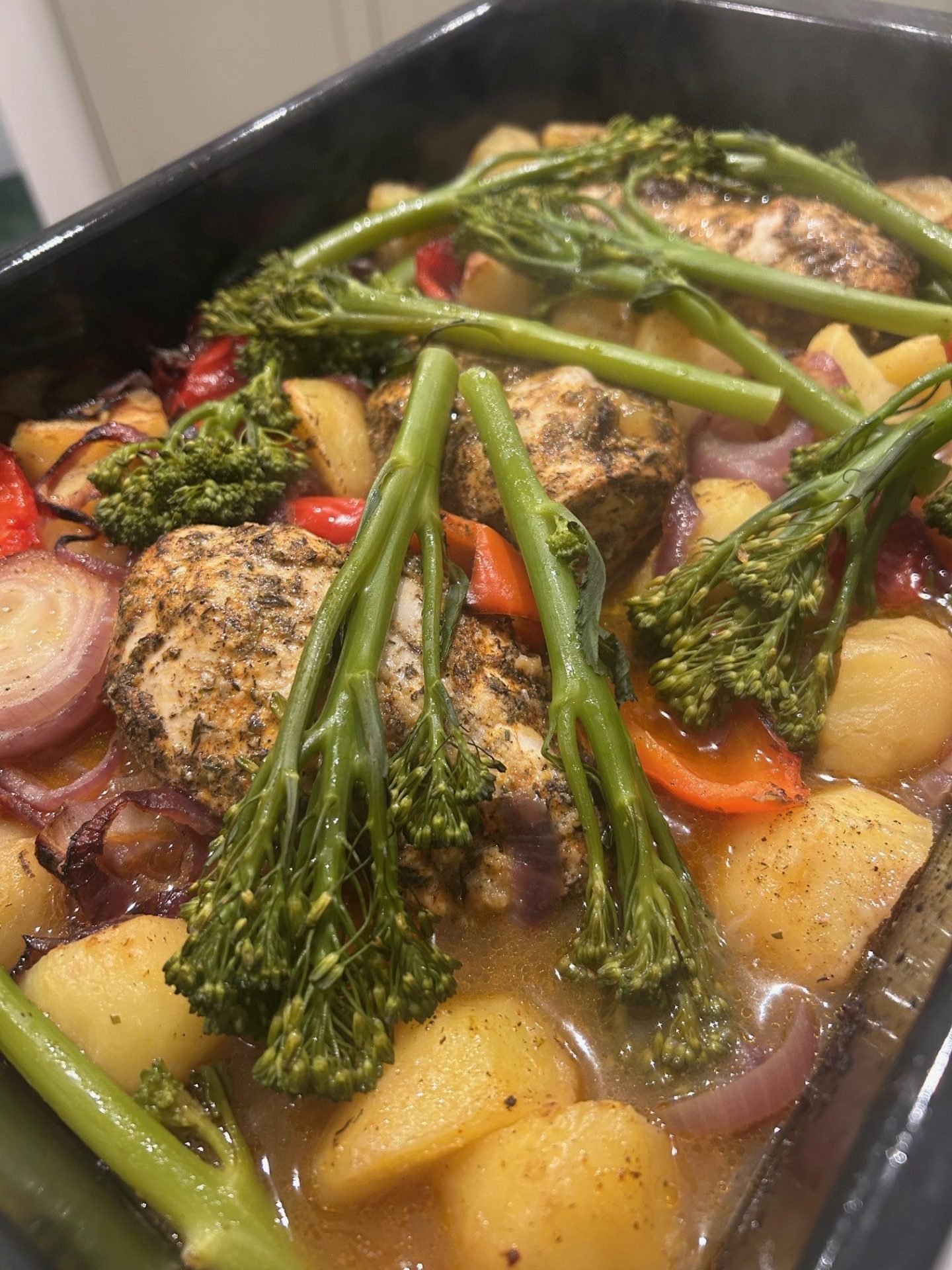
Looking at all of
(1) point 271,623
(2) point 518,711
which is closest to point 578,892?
(2) point 518,711

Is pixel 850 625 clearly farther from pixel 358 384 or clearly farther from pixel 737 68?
pixel 737 68

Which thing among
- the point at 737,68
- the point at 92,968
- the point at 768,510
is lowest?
the point at 92,968

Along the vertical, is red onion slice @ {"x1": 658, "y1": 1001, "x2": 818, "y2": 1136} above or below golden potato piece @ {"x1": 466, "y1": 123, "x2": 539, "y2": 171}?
below

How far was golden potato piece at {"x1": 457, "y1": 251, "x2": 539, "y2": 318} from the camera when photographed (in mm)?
2424

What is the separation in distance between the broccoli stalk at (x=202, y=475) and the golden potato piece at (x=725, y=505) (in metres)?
0.94

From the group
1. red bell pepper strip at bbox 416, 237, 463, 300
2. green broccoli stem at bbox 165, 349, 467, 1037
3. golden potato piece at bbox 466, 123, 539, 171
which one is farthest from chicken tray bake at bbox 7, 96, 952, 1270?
golden potato piece at bbox 466, 123, 539, 171

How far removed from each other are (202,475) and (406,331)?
0.65 metres

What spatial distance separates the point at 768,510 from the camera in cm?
183

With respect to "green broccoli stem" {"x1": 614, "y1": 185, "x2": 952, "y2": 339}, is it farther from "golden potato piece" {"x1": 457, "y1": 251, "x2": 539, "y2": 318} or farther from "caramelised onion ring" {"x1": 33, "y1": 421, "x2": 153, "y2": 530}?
"caramelised onion ring" {"x1": 33, "y1": 421, "x2": 153, "y2": 530}

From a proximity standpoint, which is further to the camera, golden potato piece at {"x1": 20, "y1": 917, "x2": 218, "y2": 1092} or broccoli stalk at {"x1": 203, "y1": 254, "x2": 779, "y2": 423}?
broccoli stalk at {"x1": 203, "y1": 254, "x2": 779, "y2": 423}

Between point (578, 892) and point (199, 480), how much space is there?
3.91 ft

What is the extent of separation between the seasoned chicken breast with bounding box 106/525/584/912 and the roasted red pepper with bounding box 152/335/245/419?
861 mm

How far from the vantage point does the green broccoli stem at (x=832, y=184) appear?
240 centimetres

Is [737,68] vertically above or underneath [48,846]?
above
